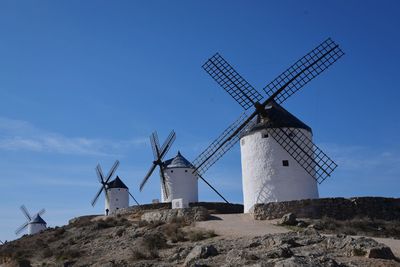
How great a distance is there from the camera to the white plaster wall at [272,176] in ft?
73.7

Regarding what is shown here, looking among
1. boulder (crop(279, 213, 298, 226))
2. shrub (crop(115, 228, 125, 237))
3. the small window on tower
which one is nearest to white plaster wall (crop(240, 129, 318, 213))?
the small window on tower

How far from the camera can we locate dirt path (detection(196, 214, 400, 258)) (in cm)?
1720

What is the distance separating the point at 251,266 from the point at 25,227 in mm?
51344

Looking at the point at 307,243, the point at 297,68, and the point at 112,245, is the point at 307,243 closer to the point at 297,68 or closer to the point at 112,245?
the point at 112,245

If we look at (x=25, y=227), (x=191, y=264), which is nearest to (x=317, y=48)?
(x=191, y=264)

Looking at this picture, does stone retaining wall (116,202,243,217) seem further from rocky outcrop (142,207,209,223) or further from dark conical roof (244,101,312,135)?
dark conical roof (244,101,312,135)

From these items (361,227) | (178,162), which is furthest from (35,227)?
(361,227)

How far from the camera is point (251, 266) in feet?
37.2

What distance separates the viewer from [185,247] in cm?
1597

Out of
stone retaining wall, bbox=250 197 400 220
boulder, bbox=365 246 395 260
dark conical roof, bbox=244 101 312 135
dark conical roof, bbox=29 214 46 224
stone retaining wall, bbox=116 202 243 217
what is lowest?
boulder, bbox=365 246 395 260

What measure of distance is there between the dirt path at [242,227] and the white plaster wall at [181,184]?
35.2 feet

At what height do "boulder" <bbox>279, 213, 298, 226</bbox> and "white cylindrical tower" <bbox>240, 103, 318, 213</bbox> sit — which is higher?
"white cylindrical tower" <bbox>240, 103, 318, 213</bbox>

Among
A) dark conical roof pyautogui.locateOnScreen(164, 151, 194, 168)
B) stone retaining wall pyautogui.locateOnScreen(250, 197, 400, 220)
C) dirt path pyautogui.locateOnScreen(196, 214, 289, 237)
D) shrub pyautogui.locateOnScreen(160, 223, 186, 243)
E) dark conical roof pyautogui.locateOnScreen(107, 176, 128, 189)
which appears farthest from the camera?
dark conical roof pyautogui.locateOnScreen(107, 176, 128, 189)

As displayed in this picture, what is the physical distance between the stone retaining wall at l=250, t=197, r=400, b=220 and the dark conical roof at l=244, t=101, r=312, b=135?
3.96 meters
